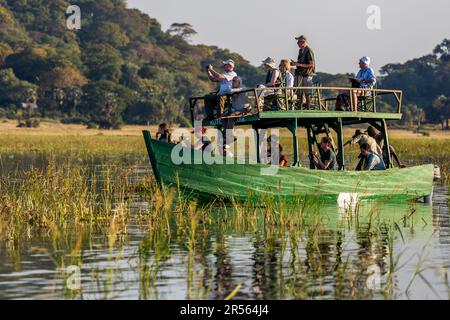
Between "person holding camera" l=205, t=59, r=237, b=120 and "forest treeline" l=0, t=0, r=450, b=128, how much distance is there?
79374 mm

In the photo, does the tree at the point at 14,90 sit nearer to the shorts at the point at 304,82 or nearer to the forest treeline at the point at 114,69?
the forest treeline at the point at 114,69

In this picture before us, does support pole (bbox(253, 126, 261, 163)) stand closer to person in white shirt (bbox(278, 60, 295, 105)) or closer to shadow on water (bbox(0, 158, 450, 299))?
person in white shirt (bbox(278, 60, 295, 105))

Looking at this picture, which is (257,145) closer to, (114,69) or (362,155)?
(362,155)

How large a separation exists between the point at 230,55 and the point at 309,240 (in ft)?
A: 524

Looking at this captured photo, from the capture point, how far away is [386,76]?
515 ft

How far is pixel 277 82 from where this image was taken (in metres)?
22.2

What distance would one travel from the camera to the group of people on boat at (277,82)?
2195 centimetres

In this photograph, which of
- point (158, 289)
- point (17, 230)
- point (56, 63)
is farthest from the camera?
point (56, 63)

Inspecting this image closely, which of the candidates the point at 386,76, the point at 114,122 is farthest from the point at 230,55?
the point at 114,122

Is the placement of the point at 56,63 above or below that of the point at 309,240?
above

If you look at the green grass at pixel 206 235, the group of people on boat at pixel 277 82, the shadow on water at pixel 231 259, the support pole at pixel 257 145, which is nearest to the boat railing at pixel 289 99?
the group of people on boat at pixel 277 82

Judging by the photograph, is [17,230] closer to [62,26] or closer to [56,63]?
[56,63]

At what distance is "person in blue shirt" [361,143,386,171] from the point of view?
77.1 feet

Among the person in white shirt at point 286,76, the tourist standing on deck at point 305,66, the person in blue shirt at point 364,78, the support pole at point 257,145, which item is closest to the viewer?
the person in white shirt at point 286,76
